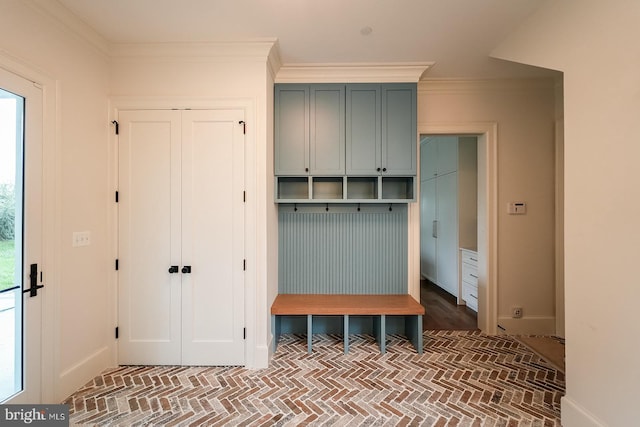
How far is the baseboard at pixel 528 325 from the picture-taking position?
307 centimetres

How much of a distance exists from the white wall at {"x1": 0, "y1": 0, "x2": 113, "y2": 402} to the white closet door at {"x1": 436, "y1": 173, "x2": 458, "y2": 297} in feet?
15.7

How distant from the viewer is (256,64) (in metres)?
2.46

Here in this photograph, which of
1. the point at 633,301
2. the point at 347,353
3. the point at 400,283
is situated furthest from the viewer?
the point at 400,283

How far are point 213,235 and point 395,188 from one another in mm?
2071

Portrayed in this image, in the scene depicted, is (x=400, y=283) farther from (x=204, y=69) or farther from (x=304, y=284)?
(x=204, y=69)

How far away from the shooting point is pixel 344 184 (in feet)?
9.29

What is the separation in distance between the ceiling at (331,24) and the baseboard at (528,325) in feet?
9.57

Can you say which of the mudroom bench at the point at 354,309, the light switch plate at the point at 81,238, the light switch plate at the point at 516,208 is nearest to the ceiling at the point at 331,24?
the light switch plate at the point at 516,208

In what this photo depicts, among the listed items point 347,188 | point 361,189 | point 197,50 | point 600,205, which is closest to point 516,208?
point 600,205

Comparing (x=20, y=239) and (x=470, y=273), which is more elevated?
(x=20, y=239)

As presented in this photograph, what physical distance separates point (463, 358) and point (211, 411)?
2.32m

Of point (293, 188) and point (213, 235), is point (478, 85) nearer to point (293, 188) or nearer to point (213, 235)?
point (293, 188)

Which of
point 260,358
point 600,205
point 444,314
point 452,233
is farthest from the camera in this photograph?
point 452,233

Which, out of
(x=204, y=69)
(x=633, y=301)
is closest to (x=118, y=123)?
(x=204, y=69)
